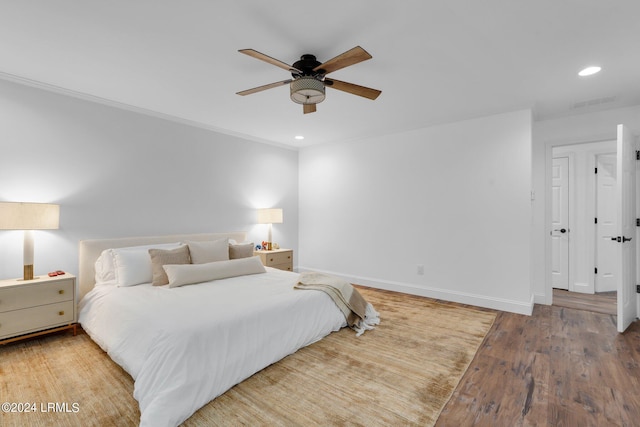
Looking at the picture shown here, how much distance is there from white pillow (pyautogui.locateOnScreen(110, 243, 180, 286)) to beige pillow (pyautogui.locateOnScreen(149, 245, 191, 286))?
80 millimetres

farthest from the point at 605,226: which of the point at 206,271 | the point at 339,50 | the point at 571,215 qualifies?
the point at 206,271

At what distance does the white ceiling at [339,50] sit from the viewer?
195 cm

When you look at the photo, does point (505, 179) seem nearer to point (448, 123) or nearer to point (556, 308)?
point (448, 123)

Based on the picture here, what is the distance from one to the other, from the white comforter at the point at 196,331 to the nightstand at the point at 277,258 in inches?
59.7

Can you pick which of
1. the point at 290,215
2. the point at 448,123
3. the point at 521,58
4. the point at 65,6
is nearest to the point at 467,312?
the point at 448,123

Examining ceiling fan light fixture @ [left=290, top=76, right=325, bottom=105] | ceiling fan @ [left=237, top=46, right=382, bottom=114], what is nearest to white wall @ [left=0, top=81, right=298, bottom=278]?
ceiling fan @ [left=237, top=46, right=382, bottom=114]

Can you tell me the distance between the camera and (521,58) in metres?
2.51

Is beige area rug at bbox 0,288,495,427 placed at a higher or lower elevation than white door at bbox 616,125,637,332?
lower

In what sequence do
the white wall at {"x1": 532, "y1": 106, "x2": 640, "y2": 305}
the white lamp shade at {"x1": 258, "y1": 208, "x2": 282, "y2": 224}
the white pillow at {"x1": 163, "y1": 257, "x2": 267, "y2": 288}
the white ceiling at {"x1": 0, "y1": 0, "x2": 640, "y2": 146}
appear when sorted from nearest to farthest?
the white ceiling at {"x1": 0, "y1": 0, "x2": 640, "y2": 146} → the white pillow at {"x1": 163, "y1": 257, "x2": 267, "y2": 288} → the white wall at {"x1": 532, "y1": 106, "x2": 640, "y2": 305} → the white lamp shade at {"x1": 258, "y1": 208, "x2": 282, "y2": 224}

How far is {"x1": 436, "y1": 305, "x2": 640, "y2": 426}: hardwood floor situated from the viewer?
1.87 metres

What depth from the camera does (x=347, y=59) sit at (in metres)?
2.10

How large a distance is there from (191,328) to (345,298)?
1570mm

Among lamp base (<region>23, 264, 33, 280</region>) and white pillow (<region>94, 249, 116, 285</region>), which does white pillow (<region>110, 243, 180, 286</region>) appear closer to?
white pillow (<region>94, 249, 116, 285</region>)

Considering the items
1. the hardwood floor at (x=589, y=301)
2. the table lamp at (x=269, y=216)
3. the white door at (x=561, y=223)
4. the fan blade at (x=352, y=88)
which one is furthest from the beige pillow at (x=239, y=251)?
the white door at (x=561, y=223)
